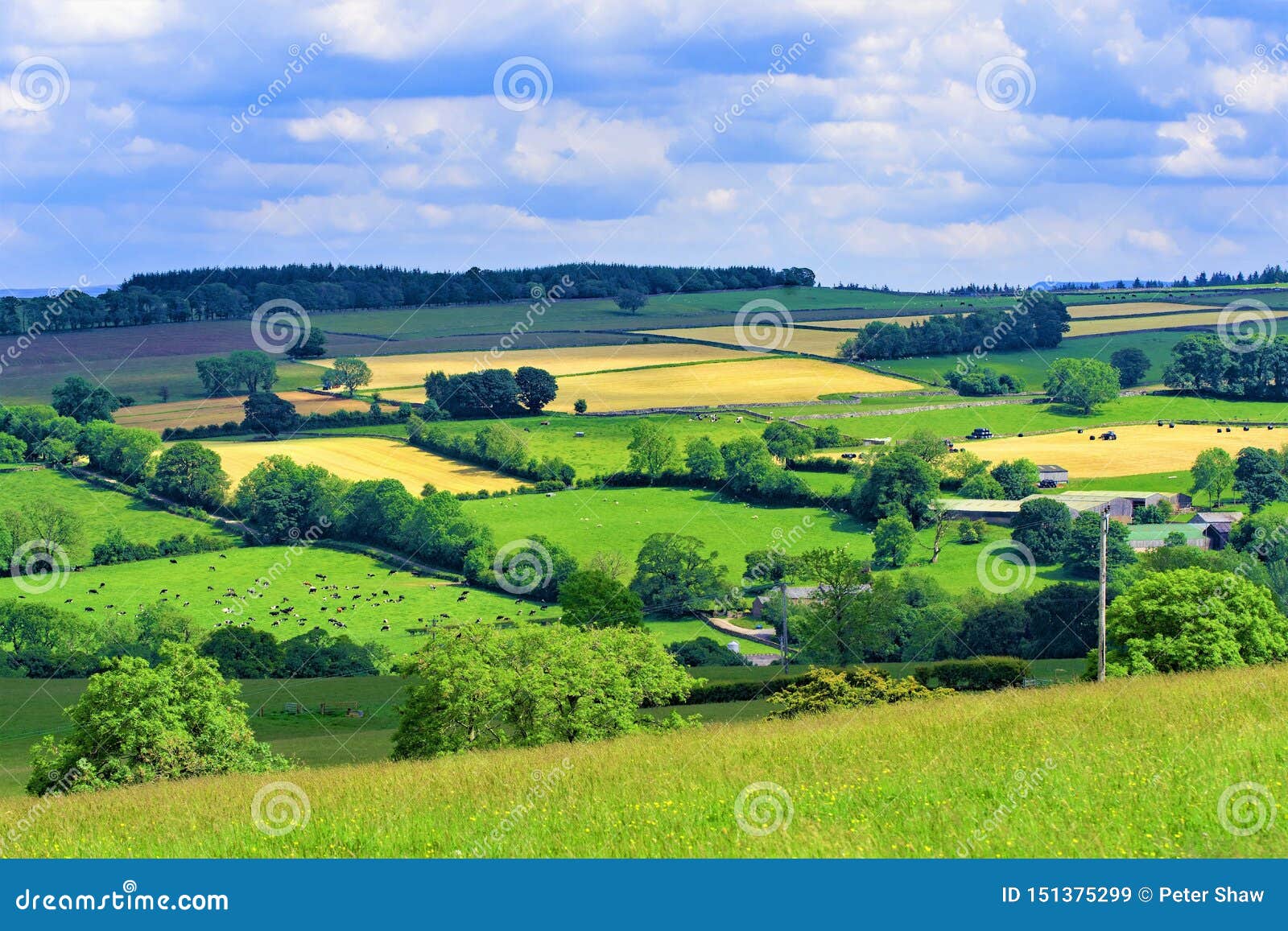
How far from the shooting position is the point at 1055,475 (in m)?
95.1

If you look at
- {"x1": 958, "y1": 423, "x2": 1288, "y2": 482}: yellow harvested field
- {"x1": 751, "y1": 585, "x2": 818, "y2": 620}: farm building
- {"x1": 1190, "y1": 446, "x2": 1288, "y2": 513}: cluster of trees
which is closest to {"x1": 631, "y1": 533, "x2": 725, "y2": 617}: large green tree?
{"x1": 751, "y1": 585, "x2": 818, "y2": 620}: farm building

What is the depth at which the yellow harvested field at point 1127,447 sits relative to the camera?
97438 millimetres

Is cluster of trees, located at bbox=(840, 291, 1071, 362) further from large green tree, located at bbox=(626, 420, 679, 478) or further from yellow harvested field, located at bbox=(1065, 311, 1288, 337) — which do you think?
large green tree, located at bbox=(626, 420, 679, 478)

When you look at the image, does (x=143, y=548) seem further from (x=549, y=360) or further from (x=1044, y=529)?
(x=1044, y=529)

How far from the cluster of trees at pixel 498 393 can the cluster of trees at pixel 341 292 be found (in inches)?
2013

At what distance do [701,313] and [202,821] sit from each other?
153 m

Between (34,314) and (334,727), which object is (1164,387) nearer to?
(334,727)

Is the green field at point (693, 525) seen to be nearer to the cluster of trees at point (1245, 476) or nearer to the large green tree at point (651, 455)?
the large green tree at point (651, 455)

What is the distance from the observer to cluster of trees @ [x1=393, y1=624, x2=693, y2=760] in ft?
98.2

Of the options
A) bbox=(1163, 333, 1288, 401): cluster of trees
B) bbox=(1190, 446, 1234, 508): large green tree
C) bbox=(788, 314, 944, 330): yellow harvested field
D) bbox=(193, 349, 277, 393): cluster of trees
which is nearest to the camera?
bbox=(1190, 446, 1234, 508): large green tree

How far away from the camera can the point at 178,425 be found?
116062mm

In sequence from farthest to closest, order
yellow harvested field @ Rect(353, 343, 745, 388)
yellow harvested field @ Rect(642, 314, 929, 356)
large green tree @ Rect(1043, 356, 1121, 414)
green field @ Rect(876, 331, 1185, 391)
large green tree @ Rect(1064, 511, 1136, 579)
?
yellow harvested field @ Rect(642, 314, 929, 356)
green field @ Rect(876, 331, 1185, 391)
yellow harvested field @ Rect(353, 343, 745, 388)
large green tree @ Rect(1043, 356, 1121, 414)
large green tree @ Rect(1064, 511, 1136, 579)

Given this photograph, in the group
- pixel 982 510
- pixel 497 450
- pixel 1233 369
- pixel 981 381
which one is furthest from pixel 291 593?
pixel 1233 369

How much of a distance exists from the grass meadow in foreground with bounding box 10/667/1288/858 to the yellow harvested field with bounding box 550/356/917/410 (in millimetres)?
96736
